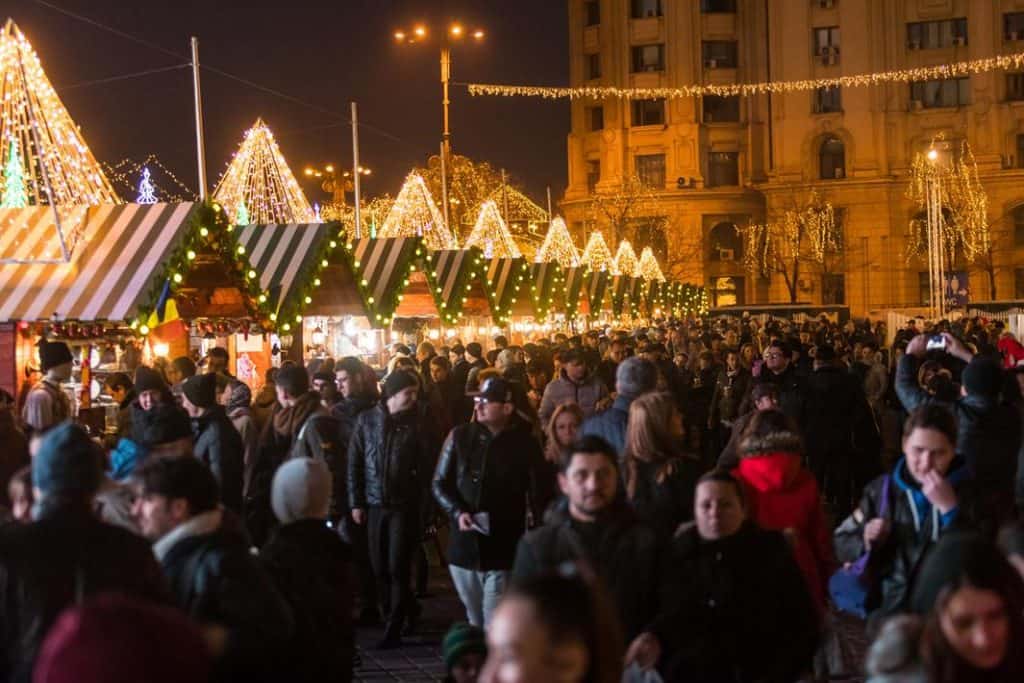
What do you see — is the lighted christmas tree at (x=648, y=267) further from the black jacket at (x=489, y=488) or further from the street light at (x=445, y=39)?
the black jacket at (x=489, y=488)

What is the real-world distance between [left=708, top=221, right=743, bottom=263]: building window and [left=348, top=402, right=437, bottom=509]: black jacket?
73.4 metres

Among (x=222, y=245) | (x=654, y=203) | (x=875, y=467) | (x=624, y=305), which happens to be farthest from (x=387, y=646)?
(x=654, y=203)

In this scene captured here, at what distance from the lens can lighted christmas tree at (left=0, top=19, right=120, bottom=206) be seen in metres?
15.0

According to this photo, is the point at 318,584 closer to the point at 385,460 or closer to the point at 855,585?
the point at 855,585

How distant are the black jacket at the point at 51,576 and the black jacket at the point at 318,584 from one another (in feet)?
2.12

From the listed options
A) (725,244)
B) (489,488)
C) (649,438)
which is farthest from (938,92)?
(649,438)

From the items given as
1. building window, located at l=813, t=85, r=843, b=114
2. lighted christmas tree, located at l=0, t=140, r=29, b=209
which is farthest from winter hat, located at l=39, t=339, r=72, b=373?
building window, located at l=813, t=85, r=843, b=114

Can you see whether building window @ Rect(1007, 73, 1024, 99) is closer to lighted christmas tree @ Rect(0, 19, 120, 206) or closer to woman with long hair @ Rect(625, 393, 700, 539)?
lighted christmas tree @ Rect(0, 19, 120, 206)

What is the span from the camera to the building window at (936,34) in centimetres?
7638

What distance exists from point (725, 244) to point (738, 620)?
7814 centimetres

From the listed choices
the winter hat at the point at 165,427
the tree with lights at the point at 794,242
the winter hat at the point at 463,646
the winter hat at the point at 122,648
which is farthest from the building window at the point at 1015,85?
the winter hat at the point at 122,648

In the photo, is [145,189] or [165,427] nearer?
[165,427]

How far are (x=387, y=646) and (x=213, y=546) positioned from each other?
5.04m

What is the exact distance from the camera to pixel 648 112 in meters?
82.0
